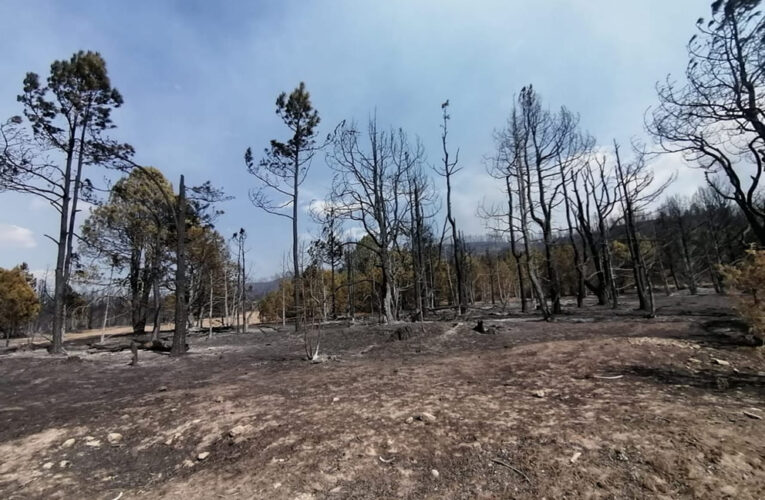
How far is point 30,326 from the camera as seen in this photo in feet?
103

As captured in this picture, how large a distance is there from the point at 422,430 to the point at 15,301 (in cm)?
3652

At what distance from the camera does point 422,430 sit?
3764mm

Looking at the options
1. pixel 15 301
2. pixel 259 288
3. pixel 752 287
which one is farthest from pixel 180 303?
pixel 259 288

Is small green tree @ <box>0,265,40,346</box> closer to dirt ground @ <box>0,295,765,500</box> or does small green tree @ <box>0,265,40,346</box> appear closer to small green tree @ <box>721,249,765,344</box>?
dirt ground @ <box>0,295,765,500</box>

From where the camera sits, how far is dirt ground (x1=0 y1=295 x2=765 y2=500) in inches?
110

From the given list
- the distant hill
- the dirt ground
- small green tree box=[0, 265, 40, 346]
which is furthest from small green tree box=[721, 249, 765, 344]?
small green tree box=[0, 265, 40, 346]

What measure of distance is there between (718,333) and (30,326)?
44983 millimetres

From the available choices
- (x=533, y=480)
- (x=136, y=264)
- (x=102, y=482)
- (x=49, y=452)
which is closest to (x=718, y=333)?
(x=533, y=480)

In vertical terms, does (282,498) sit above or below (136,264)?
below

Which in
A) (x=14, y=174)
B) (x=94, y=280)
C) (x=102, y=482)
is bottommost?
(x=102, y=482)

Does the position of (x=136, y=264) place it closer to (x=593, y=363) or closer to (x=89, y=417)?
(x=89, y=417)

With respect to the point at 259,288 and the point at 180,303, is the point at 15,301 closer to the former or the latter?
the point at 259,288

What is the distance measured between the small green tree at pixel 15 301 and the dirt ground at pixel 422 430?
90.7 feet

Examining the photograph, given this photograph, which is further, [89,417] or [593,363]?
[593,363]
